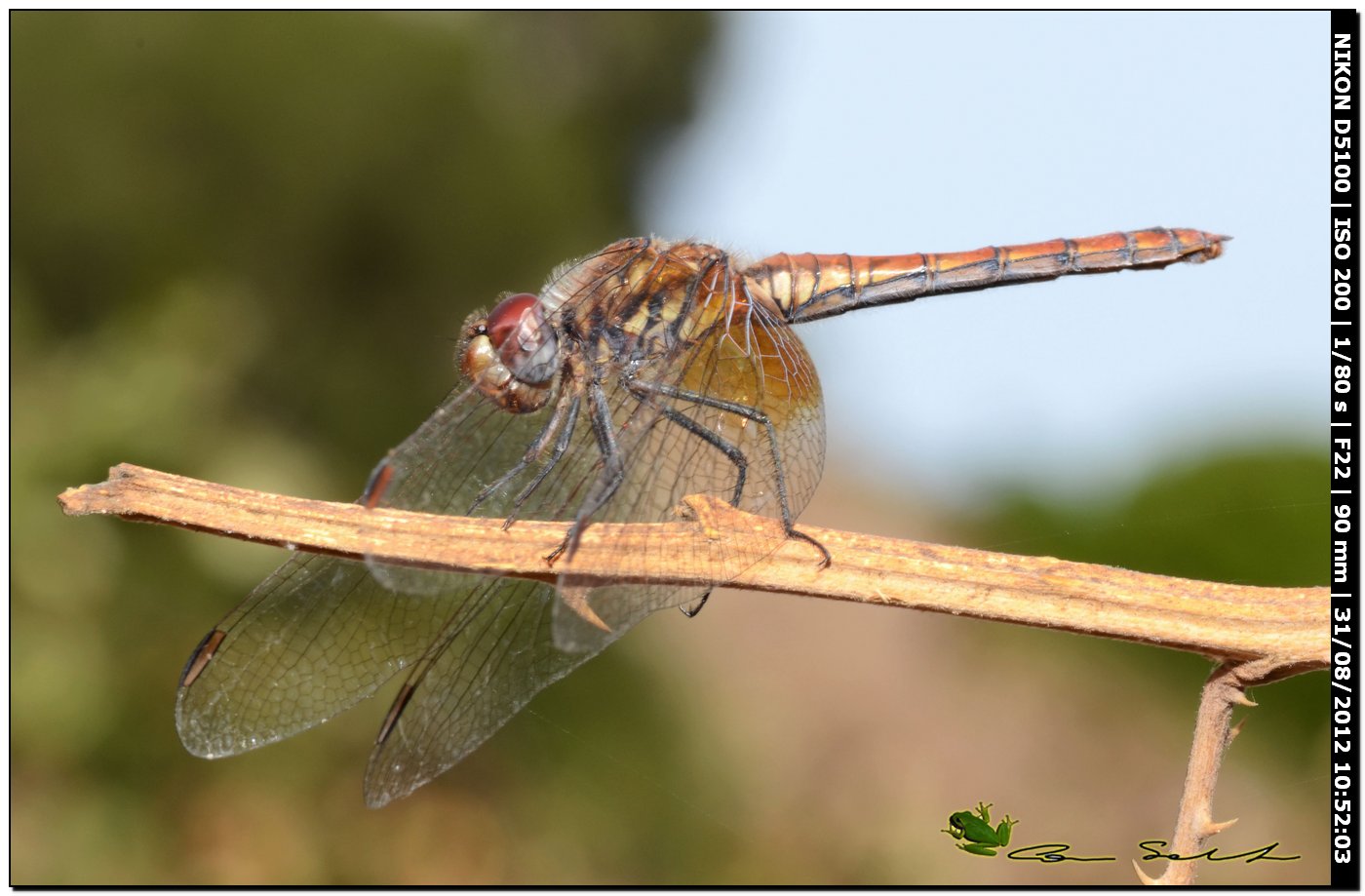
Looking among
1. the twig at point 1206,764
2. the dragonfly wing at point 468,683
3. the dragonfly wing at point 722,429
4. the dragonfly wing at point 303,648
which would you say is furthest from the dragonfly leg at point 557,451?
the twig at point 1206,764

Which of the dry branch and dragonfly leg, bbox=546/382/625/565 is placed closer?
the dry branch

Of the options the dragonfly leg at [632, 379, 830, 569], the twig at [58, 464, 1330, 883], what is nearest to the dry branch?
the twig at [58, 464, 1330, 883]

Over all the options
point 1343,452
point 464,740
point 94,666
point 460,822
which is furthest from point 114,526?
point 1343,452

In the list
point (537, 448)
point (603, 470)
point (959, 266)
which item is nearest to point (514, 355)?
point (537, 448)

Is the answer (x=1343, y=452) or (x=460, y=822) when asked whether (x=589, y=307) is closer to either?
(x=1343, y=452)

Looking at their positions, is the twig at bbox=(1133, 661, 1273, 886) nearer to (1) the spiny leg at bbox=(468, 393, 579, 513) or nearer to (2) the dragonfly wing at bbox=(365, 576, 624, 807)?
(2) the dragonfly wing at bbox=(365, 576, 624, 807)
